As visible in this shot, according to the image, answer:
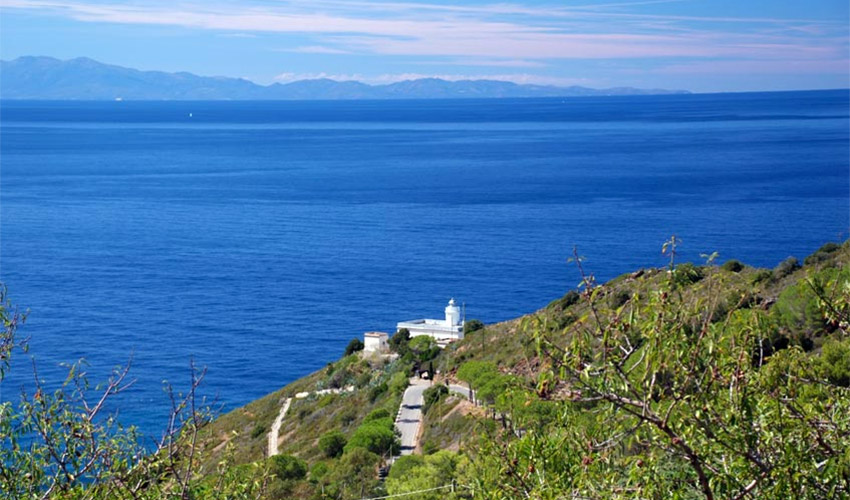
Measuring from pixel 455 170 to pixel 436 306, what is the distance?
68.4 metres

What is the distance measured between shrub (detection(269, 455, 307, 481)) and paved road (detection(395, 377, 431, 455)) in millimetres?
3502

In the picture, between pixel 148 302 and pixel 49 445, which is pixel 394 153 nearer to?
pixel 148 302

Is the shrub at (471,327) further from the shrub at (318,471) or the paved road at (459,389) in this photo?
the shrub at (318,471)

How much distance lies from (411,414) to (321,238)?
4752 cm

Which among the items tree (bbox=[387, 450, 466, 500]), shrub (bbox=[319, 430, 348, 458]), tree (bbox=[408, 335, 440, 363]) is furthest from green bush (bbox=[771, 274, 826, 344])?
tree (bbox=[408, 335, 440, 363])

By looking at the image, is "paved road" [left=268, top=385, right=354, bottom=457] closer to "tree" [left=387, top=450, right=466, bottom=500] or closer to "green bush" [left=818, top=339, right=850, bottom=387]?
"tree" [left=387, top=450, right=466, bottom=500]

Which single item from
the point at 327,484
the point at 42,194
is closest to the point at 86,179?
the point at 42,194

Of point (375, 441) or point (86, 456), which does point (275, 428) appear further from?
point (86, 456)

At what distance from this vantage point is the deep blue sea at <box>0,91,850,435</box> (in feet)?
167

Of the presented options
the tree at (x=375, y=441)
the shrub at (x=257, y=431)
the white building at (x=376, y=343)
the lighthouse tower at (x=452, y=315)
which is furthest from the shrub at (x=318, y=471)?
the lighthouse tower at (x=452, y=315)

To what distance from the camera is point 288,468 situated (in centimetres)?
2355

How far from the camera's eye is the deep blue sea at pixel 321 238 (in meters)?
50.8

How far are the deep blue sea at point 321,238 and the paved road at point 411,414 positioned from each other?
5.63 m

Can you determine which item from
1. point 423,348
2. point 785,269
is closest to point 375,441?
point 423,348
